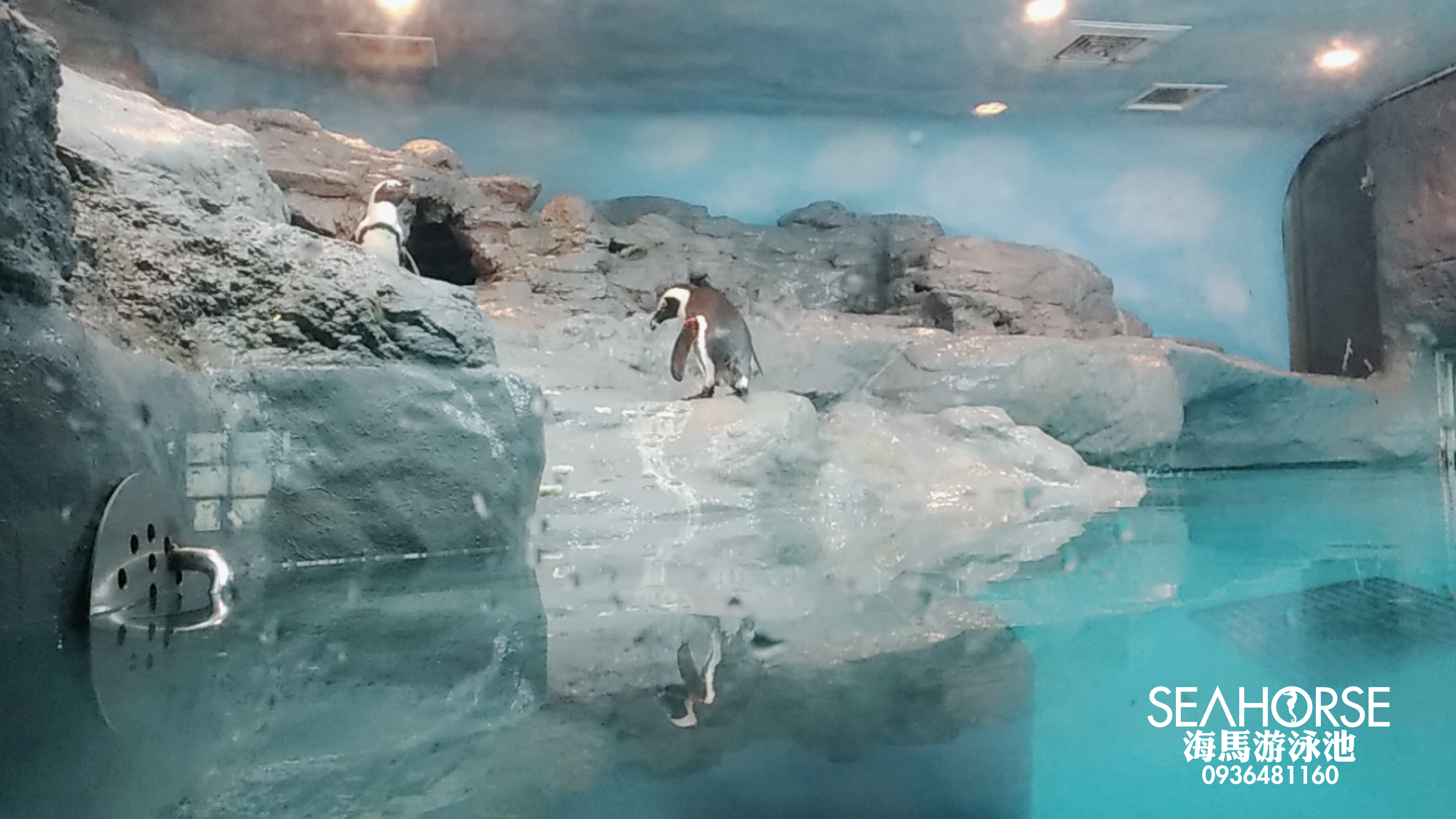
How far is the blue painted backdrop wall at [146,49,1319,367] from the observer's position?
21.9 feet

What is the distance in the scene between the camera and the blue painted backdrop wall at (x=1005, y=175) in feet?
21.9

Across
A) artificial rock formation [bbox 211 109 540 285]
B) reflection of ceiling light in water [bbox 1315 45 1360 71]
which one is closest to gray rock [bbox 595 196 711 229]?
artificial rock formation [bbox 211 109 540 285]

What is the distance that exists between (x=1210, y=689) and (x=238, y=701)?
1245 millimetres

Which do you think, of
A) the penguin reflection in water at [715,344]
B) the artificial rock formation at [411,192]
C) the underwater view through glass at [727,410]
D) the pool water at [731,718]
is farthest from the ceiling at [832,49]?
the pool water at [731,718]

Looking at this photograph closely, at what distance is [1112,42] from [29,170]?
593 cm

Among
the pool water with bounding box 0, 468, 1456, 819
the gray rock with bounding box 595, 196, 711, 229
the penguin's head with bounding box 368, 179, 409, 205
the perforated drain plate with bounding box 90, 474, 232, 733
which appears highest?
the gray rock with bounding box 595, 196, 711, 229

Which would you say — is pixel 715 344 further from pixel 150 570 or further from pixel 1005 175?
pixel 1005 175

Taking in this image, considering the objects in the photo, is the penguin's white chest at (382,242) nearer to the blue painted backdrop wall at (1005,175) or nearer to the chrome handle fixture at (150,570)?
the blue painted backdrop wall at (1005,175)

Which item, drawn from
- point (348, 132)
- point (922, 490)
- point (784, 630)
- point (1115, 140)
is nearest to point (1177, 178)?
point (1115, 140)

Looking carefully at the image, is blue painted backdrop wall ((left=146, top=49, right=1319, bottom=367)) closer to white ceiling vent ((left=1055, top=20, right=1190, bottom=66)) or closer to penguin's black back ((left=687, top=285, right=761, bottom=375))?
white ceiling vent ((left=1055, top=20, right=1190, bottom=66))

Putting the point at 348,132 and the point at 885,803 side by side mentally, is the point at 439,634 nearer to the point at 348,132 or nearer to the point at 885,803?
the point at 885,803

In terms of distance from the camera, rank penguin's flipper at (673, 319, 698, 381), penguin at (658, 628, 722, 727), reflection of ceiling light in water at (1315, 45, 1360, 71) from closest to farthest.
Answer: penguin at (658, 628, 722, 727) < penguin's flipper at (673, 319, 698, 381) < reflection of ceiling light in water at (1315, 45, 1360, 71)

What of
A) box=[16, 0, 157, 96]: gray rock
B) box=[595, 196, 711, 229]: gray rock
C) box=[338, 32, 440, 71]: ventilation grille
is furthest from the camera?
box=[595, 196, 711, 229]: gray rock

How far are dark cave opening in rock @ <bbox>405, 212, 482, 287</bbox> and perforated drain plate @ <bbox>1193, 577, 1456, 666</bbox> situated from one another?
5.90m
